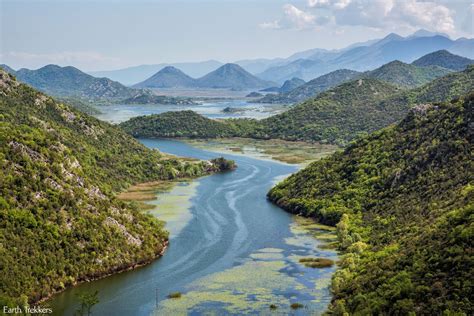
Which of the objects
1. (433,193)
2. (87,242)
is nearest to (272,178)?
(433,193)

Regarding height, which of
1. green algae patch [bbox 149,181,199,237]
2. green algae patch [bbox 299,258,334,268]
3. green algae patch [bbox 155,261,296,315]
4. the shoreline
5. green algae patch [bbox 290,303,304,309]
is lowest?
green algae patch [bbox 290,303,304,309]

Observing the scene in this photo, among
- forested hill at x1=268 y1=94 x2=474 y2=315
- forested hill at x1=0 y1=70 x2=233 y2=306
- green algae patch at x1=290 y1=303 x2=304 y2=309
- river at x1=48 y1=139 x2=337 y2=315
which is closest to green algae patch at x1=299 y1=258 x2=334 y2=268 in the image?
river at x1=48 y1=139 x2=337 y2=315

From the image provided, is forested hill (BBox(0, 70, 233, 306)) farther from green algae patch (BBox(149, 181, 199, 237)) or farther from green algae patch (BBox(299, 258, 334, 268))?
green algae patch (BBox(299, 258, 334, 268))

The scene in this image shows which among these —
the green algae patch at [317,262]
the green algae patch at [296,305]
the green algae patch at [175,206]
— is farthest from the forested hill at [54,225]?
the green algae patch at [296,305]

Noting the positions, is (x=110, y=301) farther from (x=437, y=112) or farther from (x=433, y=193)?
(x=437, y=112)

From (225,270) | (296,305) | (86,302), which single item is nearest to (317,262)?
(225,270)

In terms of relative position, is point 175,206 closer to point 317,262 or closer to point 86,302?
point 317,262

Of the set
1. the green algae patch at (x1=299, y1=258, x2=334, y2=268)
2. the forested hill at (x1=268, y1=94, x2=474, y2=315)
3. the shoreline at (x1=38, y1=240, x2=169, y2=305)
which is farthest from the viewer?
the green algae patch at (x1=299, y1=258, x2=334, y2=268)
